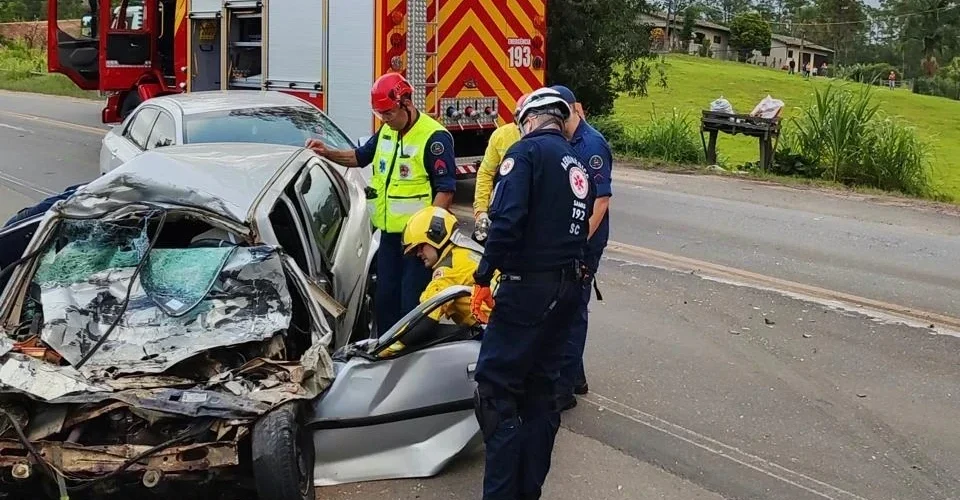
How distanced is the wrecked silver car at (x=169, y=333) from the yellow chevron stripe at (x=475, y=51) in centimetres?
555

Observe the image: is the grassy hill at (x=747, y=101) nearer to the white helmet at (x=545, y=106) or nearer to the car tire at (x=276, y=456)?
the white helmet at (x=545, y=106)

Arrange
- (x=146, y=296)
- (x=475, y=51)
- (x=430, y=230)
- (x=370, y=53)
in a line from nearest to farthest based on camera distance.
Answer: (x=146, y=296), (x=430, y=230), (x=370, y=53), (x=475, y=51)

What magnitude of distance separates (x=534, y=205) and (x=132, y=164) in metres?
2.37

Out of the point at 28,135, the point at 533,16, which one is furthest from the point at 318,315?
the point at 28,135

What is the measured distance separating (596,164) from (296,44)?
673 centimetres

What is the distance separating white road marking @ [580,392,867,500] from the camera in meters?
4.68

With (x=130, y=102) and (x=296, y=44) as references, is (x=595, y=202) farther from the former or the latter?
(x=130, y=102)

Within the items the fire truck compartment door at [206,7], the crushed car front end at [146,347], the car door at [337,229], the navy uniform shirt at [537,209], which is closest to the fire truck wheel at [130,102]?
the fire truck compartment door at [206,7]

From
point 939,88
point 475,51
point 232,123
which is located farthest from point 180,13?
point 939,88

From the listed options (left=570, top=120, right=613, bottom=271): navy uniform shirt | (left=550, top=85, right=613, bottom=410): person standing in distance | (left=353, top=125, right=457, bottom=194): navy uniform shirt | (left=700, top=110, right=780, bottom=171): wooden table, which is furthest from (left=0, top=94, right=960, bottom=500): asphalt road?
(left=700, top=110, right=780, bottom=171): wooden table

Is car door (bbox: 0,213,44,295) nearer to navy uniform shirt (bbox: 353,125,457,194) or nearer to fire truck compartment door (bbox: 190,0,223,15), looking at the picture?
navy uniform shirt (bbox: 353,125,457,194)

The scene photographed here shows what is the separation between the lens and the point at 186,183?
4.88m

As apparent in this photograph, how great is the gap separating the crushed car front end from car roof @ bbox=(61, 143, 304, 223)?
0.02m

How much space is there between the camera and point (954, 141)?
35.0 metres
